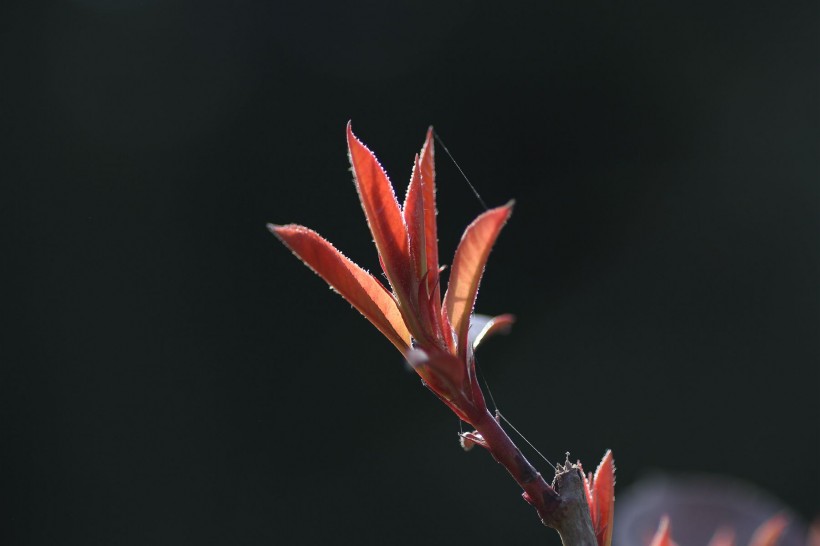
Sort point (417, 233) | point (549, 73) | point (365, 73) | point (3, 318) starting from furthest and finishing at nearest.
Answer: point (549, 73)
point (365, 73)
point (3, 318)
point (417, 233)

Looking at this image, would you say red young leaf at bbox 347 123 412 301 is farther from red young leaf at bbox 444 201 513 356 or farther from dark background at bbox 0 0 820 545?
dark background at bbox 0 0 820 545

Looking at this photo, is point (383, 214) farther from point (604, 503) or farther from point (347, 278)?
point (604, 503)

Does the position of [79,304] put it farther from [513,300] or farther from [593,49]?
[593,49]

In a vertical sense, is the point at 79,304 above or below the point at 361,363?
above

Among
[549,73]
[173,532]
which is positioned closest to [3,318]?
[173,532]

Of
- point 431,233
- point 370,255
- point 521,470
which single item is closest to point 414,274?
point 431,233

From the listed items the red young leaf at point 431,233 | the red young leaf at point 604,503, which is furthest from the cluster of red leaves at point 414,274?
the red young leaf at point 604,503

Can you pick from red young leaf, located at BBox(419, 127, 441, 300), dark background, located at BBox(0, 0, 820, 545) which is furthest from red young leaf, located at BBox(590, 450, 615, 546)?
dark background, located at BBox(0, 0, 820, 545)
